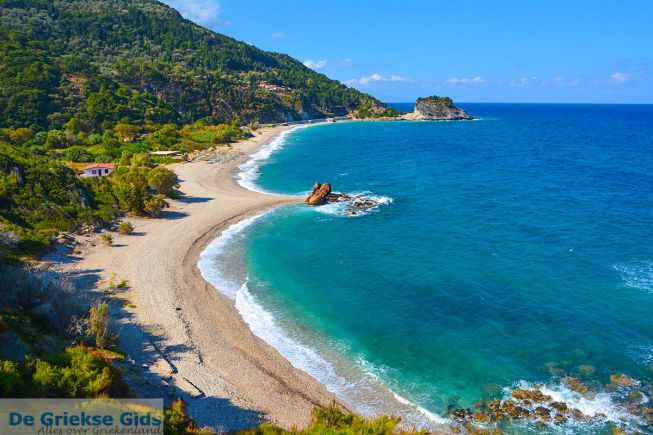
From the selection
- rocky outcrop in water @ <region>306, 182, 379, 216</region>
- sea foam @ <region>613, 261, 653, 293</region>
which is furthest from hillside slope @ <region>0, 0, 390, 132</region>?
sea foam @ <region>613, 261, 653, 293</region>

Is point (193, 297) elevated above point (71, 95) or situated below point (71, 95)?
below

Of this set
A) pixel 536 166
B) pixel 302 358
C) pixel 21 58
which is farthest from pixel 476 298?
pixel 21 58

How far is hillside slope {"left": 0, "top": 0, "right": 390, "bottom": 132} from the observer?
9331 cm

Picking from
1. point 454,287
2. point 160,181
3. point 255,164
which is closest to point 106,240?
point 160,181

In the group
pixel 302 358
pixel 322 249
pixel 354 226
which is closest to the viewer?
pixel 302 358

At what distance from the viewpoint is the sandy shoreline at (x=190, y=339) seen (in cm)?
1873

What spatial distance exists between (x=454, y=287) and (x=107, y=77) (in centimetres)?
12062

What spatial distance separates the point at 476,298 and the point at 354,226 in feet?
59.9

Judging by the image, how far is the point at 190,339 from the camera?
23797 mm

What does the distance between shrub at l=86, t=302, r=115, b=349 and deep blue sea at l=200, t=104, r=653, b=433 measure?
27.0ft

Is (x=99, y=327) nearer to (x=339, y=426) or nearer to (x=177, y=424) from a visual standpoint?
(x=177, y=424)

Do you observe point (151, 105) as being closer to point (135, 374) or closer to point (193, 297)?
point (193, 297)

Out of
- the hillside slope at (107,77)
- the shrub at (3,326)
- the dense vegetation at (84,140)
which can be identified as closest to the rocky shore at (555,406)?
the dense vegetation at (84,140)

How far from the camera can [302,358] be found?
895 inches
